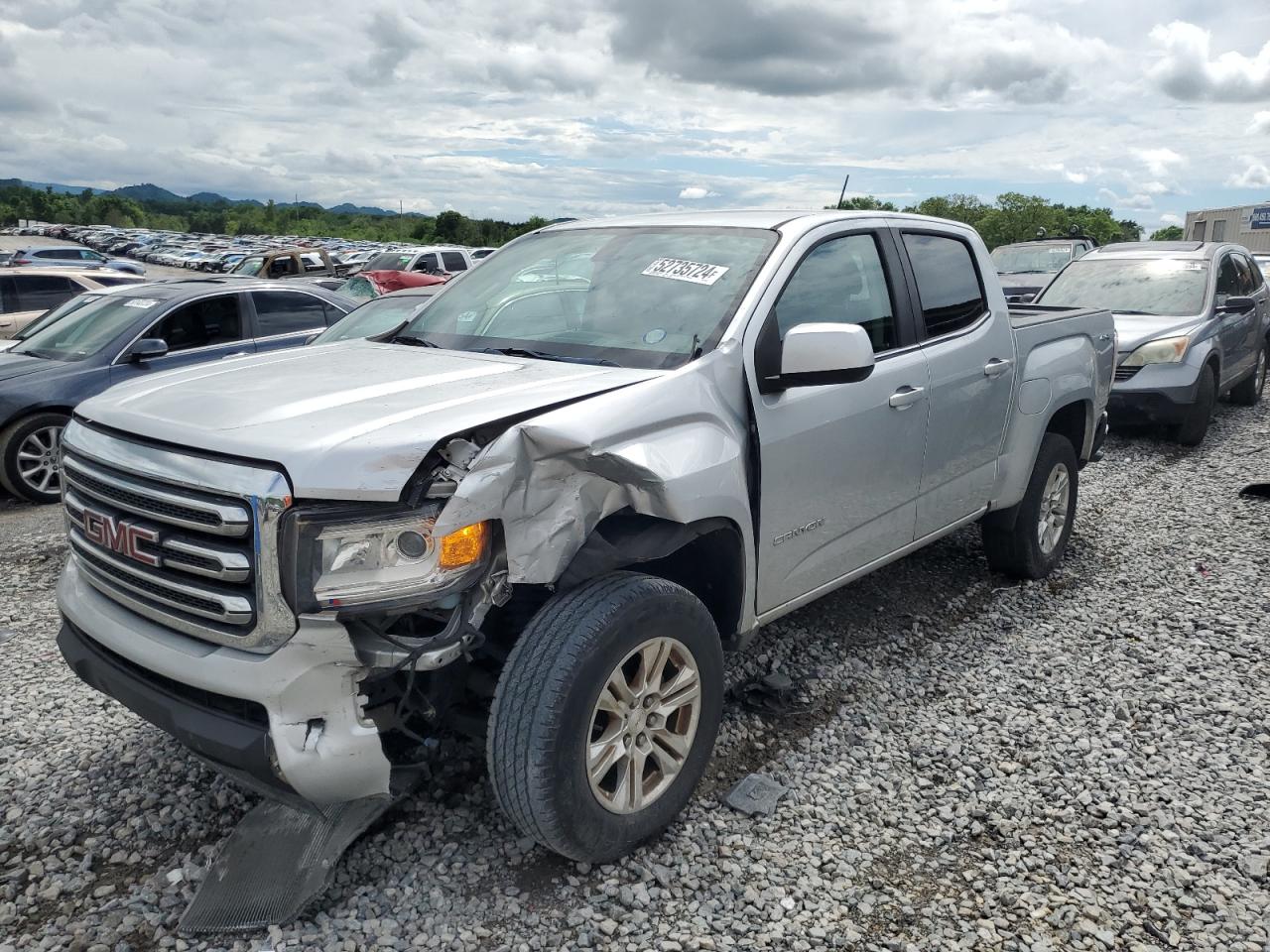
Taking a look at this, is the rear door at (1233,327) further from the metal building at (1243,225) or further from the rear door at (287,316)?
the metal building at (1243,225)

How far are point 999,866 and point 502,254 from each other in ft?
9.98

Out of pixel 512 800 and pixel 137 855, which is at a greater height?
pixel 512 800

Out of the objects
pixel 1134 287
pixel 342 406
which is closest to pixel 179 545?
pixel 342 406

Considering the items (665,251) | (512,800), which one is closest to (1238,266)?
(665,251)

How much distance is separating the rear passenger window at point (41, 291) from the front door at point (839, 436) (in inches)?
487

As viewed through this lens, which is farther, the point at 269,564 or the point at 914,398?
the point at 914,398

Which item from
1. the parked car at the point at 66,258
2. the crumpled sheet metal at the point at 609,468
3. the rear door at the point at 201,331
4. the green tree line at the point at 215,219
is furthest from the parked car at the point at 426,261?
the green tree line at the point at 215,219

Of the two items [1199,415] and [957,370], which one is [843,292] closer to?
[957,370]

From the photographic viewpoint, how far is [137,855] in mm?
2912

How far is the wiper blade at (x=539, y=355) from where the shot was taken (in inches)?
124

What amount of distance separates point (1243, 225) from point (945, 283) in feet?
136

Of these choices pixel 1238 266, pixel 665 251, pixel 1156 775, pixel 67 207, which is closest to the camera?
pixel 1156 775

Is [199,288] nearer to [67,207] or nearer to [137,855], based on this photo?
[137,855]

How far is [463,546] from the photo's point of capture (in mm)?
2449
